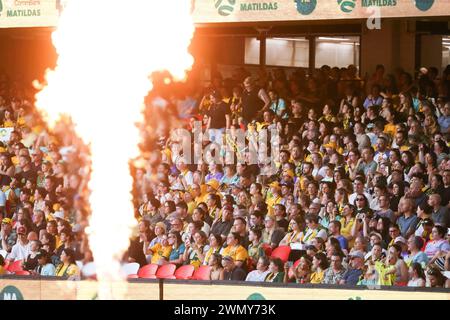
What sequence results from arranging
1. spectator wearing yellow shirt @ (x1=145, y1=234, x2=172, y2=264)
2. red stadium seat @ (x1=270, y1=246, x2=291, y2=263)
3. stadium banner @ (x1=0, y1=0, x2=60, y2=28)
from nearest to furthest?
red stadium seat @ (x1=270, y1=246, x2=291, y2=263) < spectator wearing yellow shirt @ (x1=145, y1=234, x2=172, y2=264) < stadium banner @ (x1=0, y1=0, x2=60, y2=28)

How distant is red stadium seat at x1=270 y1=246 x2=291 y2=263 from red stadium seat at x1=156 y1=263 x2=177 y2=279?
1.36m

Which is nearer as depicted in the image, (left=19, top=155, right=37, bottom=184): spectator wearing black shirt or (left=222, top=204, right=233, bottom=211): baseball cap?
(left=222, top=204, right=233, bottom=211): baseball cap

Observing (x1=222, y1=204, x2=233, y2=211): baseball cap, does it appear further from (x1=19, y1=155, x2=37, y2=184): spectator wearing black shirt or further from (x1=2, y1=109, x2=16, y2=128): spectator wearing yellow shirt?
(x1=2, y1=109, x2=16, y2=128): spectator wearing yellow shirt

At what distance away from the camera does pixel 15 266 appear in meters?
16.7

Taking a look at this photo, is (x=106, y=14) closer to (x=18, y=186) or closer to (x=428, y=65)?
(x=18, y=186)

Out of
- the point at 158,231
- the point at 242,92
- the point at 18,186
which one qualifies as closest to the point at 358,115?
the point at 242,92

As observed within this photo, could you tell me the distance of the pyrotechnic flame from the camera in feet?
50.4

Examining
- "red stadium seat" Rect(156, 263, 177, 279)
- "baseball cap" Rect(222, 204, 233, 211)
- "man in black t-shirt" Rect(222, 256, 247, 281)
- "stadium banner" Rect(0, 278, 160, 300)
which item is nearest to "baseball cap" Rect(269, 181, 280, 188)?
"baseball cap" Rect(222, 204, 233, 211)

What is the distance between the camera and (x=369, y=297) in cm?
1357

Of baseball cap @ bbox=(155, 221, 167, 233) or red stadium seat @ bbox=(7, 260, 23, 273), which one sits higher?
baseball cap @ bbox=(155, 221, 167, 233)

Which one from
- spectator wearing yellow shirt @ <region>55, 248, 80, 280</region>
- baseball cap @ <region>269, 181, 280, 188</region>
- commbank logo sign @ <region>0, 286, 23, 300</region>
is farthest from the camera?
baseball cap @ <region>269, 181, 280, 188</region>

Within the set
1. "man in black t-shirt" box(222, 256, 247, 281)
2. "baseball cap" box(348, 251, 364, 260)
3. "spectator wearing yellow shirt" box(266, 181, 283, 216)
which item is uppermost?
"spectator wearing yellow shirt" box(266, 181, 283, 216)

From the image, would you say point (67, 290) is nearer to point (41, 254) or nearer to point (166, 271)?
point (166, 271)

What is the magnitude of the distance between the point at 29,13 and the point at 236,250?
4.93m
